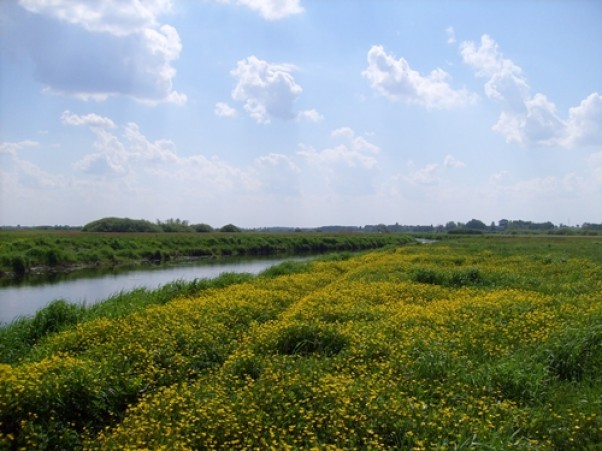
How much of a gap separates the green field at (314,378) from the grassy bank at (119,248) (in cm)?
2242

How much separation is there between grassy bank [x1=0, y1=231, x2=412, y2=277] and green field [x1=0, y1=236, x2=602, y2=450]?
22.4 meters

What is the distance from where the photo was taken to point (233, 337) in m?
9.73

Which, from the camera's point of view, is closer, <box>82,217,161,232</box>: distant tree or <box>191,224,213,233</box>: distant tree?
<box>82,217,161,232</box>: distant tree

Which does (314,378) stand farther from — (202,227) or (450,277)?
(202,227)

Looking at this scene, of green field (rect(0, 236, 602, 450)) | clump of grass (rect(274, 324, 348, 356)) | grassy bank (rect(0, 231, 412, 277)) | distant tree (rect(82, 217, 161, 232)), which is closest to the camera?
green field (rect(0, 236, 602, 450))

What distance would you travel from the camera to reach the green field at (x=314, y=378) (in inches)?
215

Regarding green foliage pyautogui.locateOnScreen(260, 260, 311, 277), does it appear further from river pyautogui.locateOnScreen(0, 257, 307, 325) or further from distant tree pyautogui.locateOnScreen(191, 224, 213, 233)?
distant tree pyautogui.locateOnScreen(191, 224, 213, 233)

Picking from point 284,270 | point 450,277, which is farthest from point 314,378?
point 284,270

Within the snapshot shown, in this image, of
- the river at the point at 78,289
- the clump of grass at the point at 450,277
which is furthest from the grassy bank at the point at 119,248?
the clump of grass at the point at 450,277

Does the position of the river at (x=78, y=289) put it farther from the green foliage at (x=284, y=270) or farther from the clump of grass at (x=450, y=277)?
the clump of grass at (x=450, y=277)

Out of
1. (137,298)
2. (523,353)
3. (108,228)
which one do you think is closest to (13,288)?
(137,298)

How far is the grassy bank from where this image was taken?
3155 cm

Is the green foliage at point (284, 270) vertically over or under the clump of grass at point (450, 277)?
under

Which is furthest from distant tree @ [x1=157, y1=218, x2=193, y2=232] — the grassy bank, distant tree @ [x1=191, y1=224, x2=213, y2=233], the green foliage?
the green foliage
